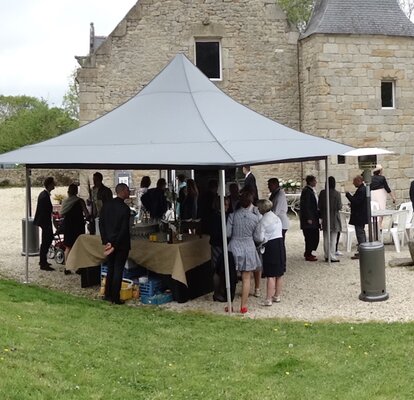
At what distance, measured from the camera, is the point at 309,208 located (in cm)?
1032

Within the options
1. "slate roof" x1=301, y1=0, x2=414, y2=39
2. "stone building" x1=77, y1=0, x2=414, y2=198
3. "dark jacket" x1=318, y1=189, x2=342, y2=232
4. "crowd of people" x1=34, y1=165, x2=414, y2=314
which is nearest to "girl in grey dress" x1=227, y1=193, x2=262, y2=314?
"crowd of people" x1=34, y1=165, x2=414, y2=314

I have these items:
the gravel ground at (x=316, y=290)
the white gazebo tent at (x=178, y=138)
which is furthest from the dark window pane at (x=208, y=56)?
the white gazebo tent at (x=178, y=138)

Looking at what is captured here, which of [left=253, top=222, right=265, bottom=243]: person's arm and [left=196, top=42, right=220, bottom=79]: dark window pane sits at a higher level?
[left=196, top=42, right=220, bottom=79]: dark window pane

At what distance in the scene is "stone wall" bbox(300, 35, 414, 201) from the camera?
16.1 metres

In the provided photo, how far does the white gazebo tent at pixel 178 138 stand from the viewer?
7.51m

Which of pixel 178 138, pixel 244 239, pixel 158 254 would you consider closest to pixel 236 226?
pixel 244 239

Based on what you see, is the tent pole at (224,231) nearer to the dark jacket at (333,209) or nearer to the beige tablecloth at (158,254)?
the beige tablecloth at (158,254)

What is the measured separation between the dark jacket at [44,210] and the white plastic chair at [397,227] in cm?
610

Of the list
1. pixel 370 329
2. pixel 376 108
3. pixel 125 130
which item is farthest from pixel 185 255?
pixel 376 108

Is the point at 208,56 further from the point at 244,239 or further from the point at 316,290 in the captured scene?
the point at 244,239

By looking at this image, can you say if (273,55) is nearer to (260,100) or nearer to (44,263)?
(260,100)

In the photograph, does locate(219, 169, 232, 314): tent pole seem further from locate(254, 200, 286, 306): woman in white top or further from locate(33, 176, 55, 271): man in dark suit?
locate(33, 176, 55, 271): man in dark suit

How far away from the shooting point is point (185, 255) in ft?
26.4

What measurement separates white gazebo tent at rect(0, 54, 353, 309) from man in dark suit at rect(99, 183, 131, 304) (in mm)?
497
